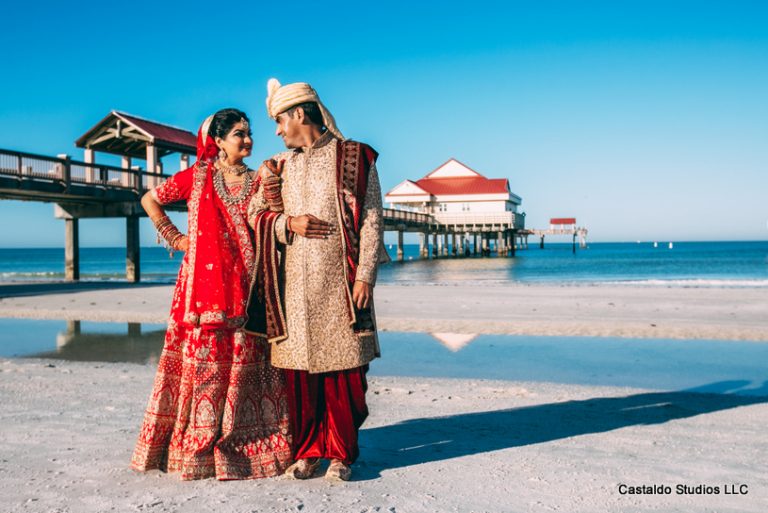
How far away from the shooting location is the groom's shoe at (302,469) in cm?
319

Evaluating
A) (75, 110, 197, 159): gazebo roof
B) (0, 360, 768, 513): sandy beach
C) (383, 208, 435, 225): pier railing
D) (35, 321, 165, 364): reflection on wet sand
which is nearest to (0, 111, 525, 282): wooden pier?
(75, 110, 197, 159): gazebo roof

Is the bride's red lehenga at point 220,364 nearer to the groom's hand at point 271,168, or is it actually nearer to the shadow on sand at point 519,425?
the groom's hand at point 271,168

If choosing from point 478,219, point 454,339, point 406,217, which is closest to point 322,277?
point 454,339

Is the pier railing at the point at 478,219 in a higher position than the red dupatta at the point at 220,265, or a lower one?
higher

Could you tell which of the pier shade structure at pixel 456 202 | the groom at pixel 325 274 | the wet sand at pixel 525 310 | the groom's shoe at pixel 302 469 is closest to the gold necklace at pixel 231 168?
the groom at pixel 325 274

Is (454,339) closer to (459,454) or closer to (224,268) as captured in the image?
(459,454)

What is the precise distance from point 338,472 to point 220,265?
1.12 m

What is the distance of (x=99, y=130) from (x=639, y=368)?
20.6m

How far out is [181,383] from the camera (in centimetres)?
321

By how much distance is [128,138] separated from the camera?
22.8m

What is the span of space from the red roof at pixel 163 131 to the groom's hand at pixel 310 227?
68.5 ft

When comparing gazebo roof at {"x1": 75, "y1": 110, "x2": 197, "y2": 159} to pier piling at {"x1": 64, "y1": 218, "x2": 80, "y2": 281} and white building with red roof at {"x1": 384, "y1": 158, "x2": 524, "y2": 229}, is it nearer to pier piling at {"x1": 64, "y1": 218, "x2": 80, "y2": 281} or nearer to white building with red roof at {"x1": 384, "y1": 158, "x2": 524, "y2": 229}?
pier piling at {"x1": 64, "y1": 218, "x2": 80, "y2": 281}

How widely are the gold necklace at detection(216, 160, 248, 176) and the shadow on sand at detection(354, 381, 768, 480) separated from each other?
1.61 metres

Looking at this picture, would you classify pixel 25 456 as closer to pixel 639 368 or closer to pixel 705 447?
pixel 705 447
